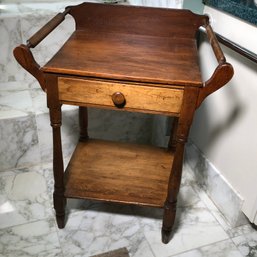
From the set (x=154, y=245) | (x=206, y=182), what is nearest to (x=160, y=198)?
Result: (x=154, y=245)

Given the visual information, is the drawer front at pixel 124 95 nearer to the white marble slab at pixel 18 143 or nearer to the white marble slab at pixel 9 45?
the white marble slab at pixel 18 143

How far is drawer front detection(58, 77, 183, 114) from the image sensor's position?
77 cm

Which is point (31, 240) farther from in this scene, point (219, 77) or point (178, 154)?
point (219, 77)

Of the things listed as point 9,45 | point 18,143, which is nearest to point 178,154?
point 18,143

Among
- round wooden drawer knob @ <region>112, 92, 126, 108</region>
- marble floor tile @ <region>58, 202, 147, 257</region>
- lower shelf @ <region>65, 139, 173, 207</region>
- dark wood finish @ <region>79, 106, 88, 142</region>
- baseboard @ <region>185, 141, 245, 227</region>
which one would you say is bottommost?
marble floor tile @ <region>58, 202, 147, 257</region>

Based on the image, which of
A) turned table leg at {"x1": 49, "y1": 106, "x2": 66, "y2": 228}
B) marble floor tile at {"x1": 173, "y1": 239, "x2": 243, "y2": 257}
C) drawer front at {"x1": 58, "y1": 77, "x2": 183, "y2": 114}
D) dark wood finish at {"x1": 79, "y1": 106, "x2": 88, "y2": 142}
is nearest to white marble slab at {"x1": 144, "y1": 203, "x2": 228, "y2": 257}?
marble floor tile at {"x1": 173, "y1": 239, "x2": 243, "y2": 257}

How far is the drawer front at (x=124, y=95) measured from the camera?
0.77 m

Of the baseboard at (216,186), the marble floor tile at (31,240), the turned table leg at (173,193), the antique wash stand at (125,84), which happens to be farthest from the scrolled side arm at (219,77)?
the marble floor tile at (31,240)

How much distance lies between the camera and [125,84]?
77 centimetres

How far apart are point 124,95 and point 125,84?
3cm

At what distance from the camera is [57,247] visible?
105 cm

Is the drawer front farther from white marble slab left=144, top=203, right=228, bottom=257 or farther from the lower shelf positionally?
white marble slab left=144, top=203, right=228, bottom=257

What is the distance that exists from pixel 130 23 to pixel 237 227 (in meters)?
0.84

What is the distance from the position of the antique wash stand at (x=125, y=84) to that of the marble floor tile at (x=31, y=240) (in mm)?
63
